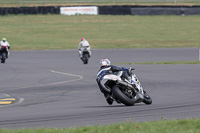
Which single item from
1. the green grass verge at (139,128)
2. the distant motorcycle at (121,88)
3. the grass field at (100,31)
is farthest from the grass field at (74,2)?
the green grass verge at (139,128)

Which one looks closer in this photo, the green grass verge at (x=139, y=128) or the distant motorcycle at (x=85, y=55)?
the green grass verge at (x=139, y=128)

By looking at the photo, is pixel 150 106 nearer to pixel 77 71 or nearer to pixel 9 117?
pixel 9 117

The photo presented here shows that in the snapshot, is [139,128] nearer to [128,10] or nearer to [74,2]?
[128,10]

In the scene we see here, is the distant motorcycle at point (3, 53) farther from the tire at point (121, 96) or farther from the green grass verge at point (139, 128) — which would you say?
the green grass verge at point (139, 128)

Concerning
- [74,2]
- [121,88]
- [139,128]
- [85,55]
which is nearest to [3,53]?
[85,55]

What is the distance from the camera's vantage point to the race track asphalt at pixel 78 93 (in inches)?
473

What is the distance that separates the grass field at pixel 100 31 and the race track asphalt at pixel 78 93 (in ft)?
36.9

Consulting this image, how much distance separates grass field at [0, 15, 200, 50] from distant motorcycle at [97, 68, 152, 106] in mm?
31060

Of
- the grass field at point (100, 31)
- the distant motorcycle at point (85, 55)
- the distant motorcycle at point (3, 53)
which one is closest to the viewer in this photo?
the distant motorcycle at point (85, 55)

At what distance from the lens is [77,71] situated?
1051 inches

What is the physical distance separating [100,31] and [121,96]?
41252 mm

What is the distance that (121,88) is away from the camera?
45.2 ft

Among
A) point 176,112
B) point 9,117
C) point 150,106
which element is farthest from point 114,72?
point 9,117

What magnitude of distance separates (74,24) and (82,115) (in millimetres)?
45109
